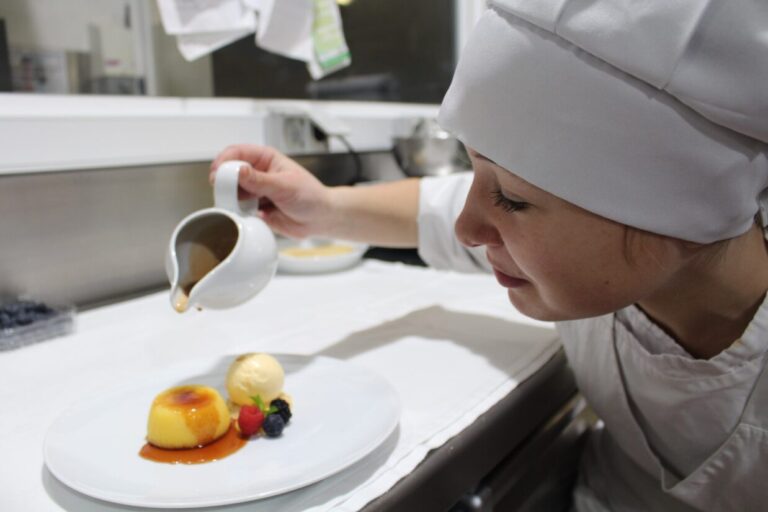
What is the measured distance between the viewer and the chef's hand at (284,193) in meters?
0.79

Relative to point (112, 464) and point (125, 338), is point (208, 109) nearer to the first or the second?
point (125, 338)

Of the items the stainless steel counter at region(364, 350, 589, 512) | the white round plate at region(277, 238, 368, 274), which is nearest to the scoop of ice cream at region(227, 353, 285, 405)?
the stainless steel counter at region(364, 350, 589, 512)

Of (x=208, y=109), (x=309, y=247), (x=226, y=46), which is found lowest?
(x=309, y=247)

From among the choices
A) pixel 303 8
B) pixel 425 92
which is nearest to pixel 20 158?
pixel 303 8

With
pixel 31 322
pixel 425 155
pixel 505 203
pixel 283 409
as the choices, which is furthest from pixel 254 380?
pixel 425 155

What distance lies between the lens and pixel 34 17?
0.95 m

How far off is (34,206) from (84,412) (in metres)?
0.46

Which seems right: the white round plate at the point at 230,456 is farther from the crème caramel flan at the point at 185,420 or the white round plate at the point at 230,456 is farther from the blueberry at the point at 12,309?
the blueberry at the point at 12,309

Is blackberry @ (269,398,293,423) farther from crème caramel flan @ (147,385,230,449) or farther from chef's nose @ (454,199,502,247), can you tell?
chef's nose @ (454,199,502,247)

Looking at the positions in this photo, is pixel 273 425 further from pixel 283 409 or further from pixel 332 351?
pixel 332 351

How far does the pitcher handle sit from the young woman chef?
262mm

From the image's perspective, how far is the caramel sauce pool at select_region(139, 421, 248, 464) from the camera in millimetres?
521

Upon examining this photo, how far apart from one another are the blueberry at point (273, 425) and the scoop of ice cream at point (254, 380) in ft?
0.16

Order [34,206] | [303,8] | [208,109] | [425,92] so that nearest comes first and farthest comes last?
[34,206] → [208,109] → [303,8] → [425,92]
